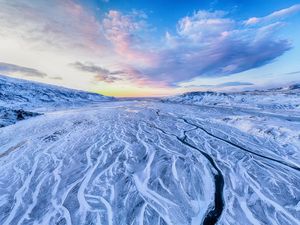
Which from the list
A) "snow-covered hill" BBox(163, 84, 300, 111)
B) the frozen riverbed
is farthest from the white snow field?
"snow-covered hill" BBox(163, 84, 300, 111)

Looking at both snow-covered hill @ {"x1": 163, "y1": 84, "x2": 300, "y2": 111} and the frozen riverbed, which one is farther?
snow-covered hill @ {"x1": 163, "y1": 84, "x2": 300, "y2": 111}

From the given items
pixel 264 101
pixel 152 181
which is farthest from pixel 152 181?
pixel 264 101

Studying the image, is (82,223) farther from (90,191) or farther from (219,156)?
(219,156)

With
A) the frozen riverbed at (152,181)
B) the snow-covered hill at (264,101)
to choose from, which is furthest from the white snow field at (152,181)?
the snow-covered hill at (264,101)

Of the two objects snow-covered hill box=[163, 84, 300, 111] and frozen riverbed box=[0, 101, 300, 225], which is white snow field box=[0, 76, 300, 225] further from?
snow-covered hill box=[163, 84, 300, 111]

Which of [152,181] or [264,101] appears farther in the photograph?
[264,101]

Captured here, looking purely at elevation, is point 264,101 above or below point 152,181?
above

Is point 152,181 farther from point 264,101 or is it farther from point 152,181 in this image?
point 264,101
